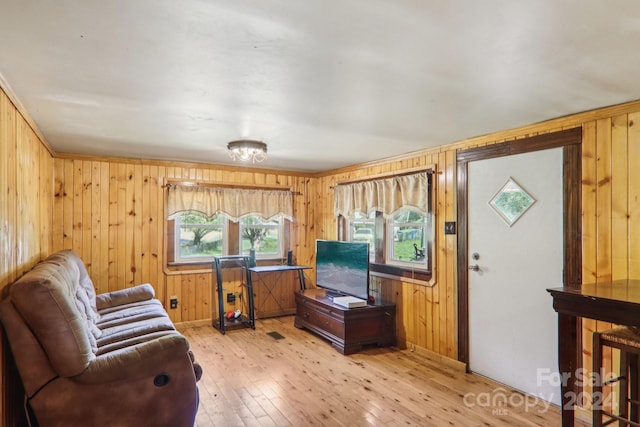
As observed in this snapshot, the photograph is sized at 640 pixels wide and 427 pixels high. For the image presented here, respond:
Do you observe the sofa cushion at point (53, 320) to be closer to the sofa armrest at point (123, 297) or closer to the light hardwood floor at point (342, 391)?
the light hardwood floor at point (342, 391)

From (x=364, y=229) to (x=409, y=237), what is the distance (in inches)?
32.1

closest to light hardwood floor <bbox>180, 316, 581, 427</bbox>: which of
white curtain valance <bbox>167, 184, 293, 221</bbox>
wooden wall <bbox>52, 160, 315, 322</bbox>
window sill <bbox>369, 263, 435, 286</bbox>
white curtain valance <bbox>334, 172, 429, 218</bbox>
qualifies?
window sill <bbox>369, 263, 435, 286</bbox>

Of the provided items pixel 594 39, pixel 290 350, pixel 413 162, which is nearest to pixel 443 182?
pixel 413 162

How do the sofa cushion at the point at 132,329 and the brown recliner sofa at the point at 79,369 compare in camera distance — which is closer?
the brown recliner sofa at the point at 79,369

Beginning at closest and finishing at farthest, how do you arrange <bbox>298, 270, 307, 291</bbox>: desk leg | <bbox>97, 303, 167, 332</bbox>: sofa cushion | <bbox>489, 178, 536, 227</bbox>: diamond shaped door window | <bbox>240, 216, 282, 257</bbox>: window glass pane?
<bbox>489, 178, 536, 227</bbox>: diamond shaped door window → <bbox>97, 303, 167, 332</bbox>: sofa cushion → <bbox>298, 270, 307, 291</bbox>: desk leg → <bbox>240, 216, 282, 257</bbox>: window glass pane

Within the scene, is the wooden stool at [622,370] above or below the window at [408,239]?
below

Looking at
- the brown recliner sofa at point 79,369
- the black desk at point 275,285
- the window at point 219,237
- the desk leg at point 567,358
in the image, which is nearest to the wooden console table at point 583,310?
the desk leg at point 567,358

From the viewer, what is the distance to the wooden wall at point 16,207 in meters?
1.88

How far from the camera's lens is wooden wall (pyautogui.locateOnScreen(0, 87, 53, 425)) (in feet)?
6.17

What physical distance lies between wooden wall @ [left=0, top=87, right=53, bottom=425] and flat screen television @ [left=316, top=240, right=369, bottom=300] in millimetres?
2911

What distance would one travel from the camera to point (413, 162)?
12.7 feet

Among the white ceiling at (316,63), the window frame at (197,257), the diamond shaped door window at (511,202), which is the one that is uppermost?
the white ceiling at (316,63)

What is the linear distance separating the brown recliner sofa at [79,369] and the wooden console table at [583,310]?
222 cm

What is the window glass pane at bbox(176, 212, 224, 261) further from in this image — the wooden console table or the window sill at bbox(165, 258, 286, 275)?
the wooden console table
